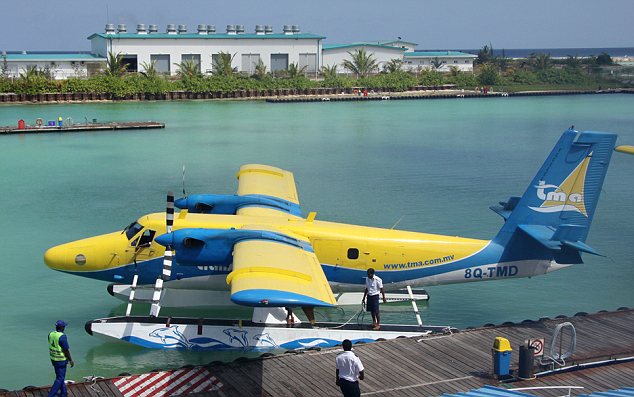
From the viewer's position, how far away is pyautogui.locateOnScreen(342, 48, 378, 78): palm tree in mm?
115438

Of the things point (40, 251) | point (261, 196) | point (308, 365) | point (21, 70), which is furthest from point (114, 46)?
point (308, 365)

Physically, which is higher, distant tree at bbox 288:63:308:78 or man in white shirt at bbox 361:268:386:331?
distant tree at bbox 288:63:308:78

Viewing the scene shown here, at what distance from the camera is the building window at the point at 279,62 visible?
11300 centimetres

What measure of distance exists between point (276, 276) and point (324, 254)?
13.8ft

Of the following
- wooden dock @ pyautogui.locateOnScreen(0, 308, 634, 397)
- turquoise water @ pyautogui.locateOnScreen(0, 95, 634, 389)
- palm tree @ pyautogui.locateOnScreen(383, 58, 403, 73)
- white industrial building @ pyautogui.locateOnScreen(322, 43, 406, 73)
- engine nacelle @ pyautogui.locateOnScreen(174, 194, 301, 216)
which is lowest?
turquoise water @ pyautogui.locateOnScreen(0, 95, 634, 389)

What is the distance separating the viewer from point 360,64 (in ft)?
379

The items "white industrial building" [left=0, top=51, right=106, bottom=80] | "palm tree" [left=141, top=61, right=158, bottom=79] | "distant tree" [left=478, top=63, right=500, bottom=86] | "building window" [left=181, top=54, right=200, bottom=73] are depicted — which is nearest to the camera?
"palm tree" [left=141, top=61, right=158, bottom=79]

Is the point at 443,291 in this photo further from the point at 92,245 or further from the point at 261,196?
the point at 92,245

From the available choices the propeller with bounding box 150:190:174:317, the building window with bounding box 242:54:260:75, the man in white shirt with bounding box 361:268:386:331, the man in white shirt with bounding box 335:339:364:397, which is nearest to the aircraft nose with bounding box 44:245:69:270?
the propeller with bounding box 150:190:174:317

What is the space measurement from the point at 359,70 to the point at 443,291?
3711 inches

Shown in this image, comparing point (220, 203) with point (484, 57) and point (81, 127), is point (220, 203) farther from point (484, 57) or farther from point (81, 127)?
point (484, 57)

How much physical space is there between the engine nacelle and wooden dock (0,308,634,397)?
255 inches

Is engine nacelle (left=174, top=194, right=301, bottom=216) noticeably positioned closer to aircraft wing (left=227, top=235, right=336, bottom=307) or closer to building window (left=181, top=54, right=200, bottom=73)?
aircraft wing (left=227, top=235, right=336, bottom=307)

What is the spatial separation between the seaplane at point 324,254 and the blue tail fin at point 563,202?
0.02 m
